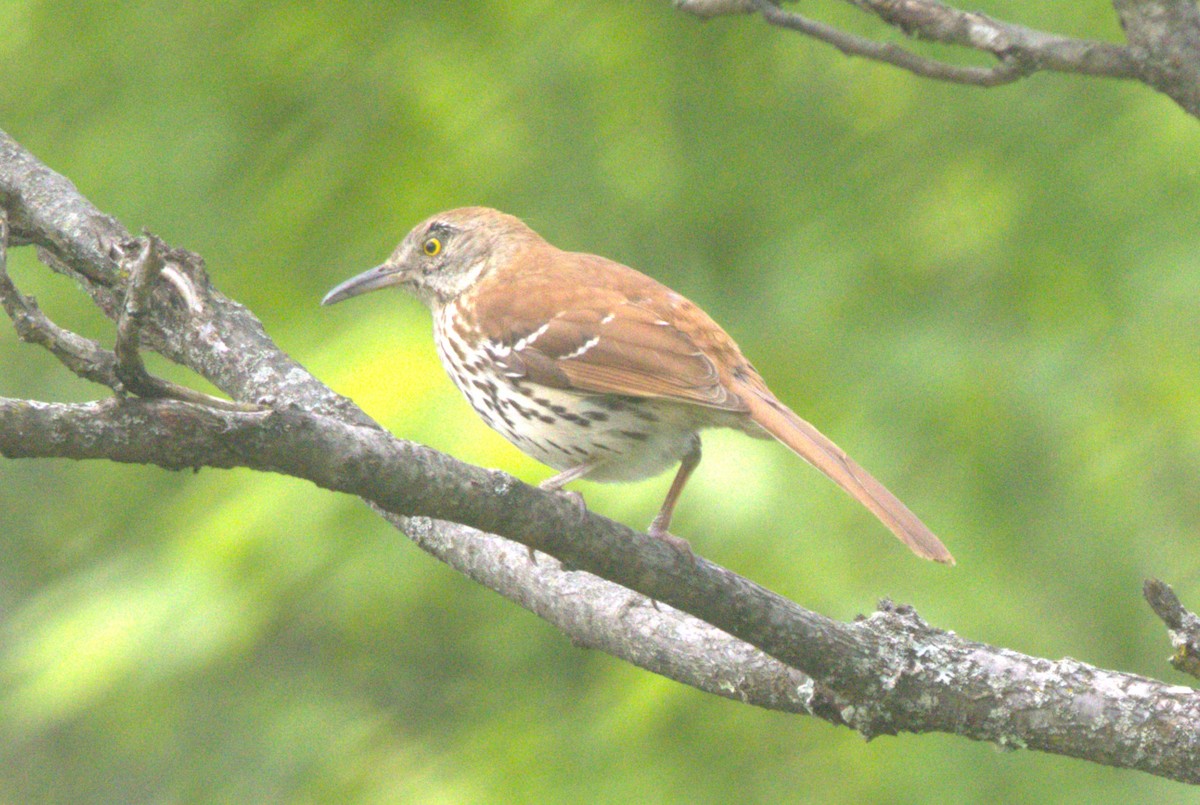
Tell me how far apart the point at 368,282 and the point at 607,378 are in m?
1.28

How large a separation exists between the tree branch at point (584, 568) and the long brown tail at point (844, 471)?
200 mm

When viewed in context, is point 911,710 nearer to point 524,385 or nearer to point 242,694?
point 524,385

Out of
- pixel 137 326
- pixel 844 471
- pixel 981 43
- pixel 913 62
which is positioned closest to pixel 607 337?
pixel 844 471

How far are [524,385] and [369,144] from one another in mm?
1598

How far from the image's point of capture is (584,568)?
2.48 metres

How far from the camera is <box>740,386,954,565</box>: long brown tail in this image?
9.87ft

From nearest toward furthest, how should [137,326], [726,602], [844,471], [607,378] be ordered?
[137,326]
[726,602]
[844,471]
[607,378]

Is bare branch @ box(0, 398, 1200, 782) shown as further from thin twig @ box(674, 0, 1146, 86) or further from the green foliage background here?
the green foliage background

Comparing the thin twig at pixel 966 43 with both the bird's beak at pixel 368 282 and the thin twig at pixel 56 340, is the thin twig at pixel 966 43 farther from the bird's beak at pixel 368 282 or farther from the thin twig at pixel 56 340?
the bird's beak at pixel 368 282

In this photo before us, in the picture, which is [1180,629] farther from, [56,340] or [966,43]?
[56,340]

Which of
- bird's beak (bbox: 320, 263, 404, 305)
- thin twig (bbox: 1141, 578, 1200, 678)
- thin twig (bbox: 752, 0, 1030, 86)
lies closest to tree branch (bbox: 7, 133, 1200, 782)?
thin twig (bbox: 1141, 578, 1200, 678)

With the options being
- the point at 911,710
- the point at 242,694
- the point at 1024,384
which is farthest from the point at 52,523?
the point at 911,710

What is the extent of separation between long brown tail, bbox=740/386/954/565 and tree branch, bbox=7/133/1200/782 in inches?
7.9

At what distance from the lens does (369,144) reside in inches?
197
